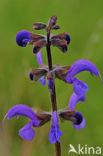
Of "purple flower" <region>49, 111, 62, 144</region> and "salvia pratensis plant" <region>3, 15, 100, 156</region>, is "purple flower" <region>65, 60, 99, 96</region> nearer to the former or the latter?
"salvia pratensis plant" <region>3, 15, 100, 156</region>

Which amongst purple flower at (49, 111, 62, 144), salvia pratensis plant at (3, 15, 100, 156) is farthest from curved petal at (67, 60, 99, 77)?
purple flower at (49, 111, 62, 144)

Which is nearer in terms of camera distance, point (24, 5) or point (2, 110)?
point (2, 110)

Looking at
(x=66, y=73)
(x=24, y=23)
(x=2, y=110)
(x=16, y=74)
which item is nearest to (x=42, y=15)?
(x=24, y=23)

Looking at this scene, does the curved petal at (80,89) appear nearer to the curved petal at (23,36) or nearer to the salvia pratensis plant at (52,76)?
the salvia pratensis plant at (52,76)

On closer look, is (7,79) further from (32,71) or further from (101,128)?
(32,71)

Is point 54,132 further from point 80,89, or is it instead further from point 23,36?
point 23,36

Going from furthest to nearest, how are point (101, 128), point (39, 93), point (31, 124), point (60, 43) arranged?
point (39, 93), point (101, 128), point (31, 124), point (60, 43)
